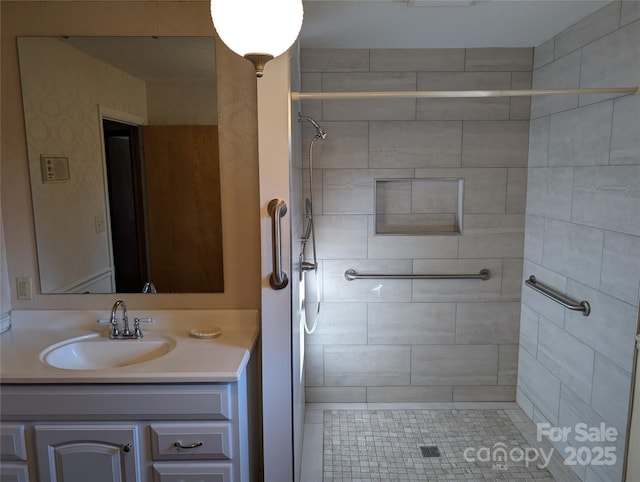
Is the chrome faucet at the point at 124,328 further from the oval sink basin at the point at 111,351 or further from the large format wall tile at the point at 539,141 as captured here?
the large format wall tile at the point at 539,141

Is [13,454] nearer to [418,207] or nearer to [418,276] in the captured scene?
[418,276]

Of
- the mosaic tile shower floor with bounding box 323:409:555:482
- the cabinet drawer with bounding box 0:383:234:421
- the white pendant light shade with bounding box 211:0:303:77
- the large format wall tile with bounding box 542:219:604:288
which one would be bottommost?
the mosaic tile shower floor with bounding box 323:409:555:482

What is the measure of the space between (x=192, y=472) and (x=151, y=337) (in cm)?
59

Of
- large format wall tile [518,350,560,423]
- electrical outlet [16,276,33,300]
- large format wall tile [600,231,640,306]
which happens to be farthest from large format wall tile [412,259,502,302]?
electrical outlet [16,276,33,300]

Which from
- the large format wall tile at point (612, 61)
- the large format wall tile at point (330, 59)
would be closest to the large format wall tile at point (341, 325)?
the large format wall tile at point (330, 59)

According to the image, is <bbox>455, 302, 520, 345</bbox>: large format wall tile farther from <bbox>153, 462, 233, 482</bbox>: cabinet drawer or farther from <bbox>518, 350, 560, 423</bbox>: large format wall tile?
<bbox>153, 462, 233, 482</bbox>: cabinet drawer

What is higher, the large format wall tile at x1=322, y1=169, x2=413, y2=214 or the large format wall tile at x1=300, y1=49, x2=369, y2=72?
the large format wall tile at x1=300, y1=49, x2=369, y2=72

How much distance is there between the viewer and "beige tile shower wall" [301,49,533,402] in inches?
104

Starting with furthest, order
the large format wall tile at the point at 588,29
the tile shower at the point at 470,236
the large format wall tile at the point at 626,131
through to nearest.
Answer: the tile shower at the point at 470,236 < the large format wall tile at the point at 588,29 < the large format wall tile at the point at 626,131

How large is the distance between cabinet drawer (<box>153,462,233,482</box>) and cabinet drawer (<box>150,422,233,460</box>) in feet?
0.14

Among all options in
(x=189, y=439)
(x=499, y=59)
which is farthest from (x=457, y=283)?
(x=189, y=439)

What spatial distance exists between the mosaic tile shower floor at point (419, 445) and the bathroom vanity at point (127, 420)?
900 millimetres

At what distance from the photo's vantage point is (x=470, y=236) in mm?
2775

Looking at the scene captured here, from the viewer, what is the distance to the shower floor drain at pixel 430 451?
8.02 feet
